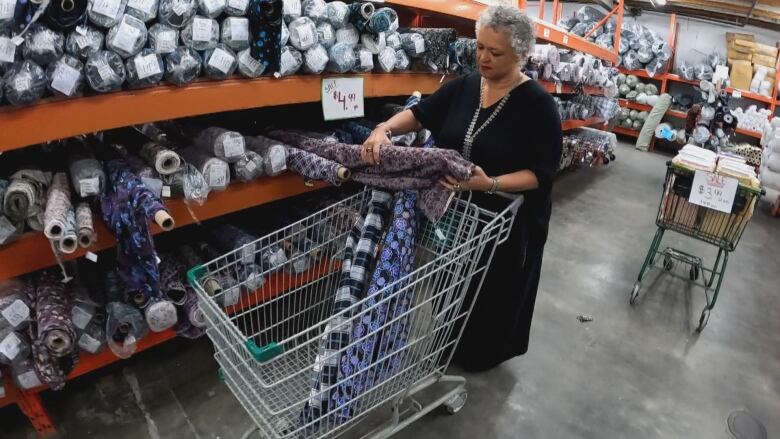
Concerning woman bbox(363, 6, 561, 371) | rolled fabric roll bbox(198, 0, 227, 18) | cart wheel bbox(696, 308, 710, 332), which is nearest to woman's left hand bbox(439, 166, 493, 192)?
woman bbox(363, 6, 561, 371)

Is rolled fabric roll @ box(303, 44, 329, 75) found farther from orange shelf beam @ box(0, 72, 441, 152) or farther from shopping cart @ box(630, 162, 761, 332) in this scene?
shopping cart @ box(630, 162, 761, 332)

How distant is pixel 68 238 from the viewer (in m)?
1.42

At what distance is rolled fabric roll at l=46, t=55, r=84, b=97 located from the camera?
133cm

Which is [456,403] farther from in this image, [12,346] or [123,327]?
[12,346]

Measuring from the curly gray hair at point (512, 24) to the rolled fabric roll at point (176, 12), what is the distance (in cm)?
97

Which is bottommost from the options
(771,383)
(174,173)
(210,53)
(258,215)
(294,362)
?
(771,383)

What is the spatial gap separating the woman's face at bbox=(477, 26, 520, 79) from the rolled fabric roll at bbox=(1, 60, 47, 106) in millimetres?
Result: 1352

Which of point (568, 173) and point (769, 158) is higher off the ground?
point (769, 158)

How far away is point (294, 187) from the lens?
83.6 inches

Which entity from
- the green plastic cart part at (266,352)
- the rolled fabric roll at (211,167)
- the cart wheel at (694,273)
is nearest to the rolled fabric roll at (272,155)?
the rolled fabric roll at (211,167)

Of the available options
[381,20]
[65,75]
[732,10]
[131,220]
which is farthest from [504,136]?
[732,10]

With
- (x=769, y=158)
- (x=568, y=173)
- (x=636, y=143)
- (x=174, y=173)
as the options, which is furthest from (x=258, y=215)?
(x=636, y=143)

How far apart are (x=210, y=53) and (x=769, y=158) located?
5.63m

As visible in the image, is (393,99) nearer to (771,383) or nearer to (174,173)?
(174,173)
